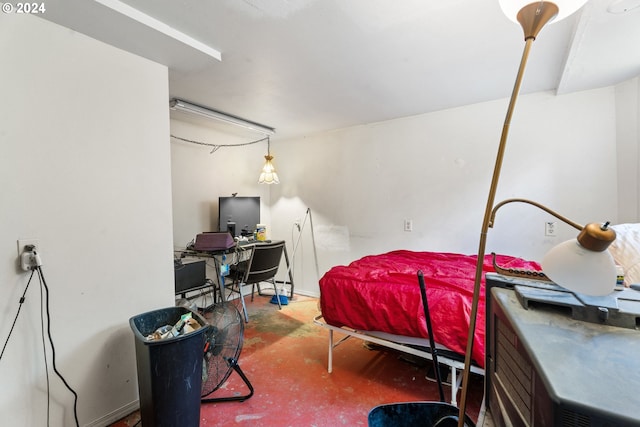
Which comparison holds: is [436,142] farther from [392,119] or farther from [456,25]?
[456,25]

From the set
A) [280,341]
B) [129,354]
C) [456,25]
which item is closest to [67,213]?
[129,354]

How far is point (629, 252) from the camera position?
4.62ft

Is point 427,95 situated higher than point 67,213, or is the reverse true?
point 427,95

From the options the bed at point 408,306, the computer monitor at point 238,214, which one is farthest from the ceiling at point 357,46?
the bed at point 408,306

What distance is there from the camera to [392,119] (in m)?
3.24

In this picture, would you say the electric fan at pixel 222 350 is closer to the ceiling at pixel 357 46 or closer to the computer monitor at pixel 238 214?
the ceiling at pixel 357 46

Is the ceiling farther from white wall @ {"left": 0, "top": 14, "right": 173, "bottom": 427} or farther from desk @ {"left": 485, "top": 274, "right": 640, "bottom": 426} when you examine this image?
desk @ {"left": 485, "top": 274, "right": 640, "bottom": 426}

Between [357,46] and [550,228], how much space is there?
7.34 ft

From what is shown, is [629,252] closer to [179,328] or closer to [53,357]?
[179,328]

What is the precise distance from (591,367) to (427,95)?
253 centimetres

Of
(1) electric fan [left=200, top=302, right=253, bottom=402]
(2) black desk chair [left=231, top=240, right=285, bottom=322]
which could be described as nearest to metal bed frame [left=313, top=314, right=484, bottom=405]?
(1) electric fan [left=200, top=302, right=253, bottom=402]

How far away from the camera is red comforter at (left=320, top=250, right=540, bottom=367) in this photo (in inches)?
62.0

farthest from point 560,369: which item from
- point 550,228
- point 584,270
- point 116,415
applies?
point 550,228

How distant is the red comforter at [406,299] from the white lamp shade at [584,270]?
97 centimetres
